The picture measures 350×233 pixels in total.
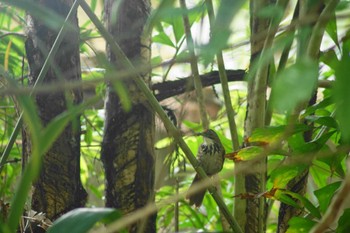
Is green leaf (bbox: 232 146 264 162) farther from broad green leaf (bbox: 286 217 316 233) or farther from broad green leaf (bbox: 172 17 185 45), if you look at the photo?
broad green leaf (bbox: 172 17 185 45)

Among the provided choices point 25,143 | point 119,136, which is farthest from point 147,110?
point 25,143

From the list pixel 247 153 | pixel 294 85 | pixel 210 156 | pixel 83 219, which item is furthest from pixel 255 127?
pixel 294 85

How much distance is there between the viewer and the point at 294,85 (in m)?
0.21

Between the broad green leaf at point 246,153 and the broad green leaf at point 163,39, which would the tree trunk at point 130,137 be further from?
the broad green leaf at point 246,153

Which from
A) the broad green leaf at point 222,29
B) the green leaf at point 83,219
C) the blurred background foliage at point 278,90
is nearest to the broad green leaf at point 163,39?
the blurred background foliage at point 278,90

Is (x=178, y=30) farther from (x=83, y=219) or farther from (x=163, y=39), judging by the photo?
(x=83, y=219)

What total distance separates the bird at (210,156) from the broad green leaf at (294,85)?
1.98 feet

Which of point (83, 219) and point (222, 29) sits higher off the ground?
point (222, 29)

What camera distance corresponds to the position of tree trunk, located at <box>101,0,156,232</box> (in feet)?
2.69

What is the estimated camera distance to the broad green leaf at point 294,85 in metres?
0.20

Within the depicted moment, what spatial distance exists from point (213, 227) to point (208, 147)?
0.43 meters

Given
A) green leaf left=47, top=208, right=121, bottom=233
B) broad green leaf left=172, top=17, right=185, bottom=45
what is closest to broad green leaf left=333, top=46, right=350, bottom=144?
green leaf left=47, top=208, right=121, bottom=233

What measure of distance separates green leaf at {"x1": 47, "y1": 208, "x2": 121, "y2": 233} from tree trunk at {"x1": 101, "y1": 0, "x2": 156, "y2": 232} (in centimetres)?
43

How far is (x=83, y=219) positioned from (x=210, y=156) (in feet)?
1.77
